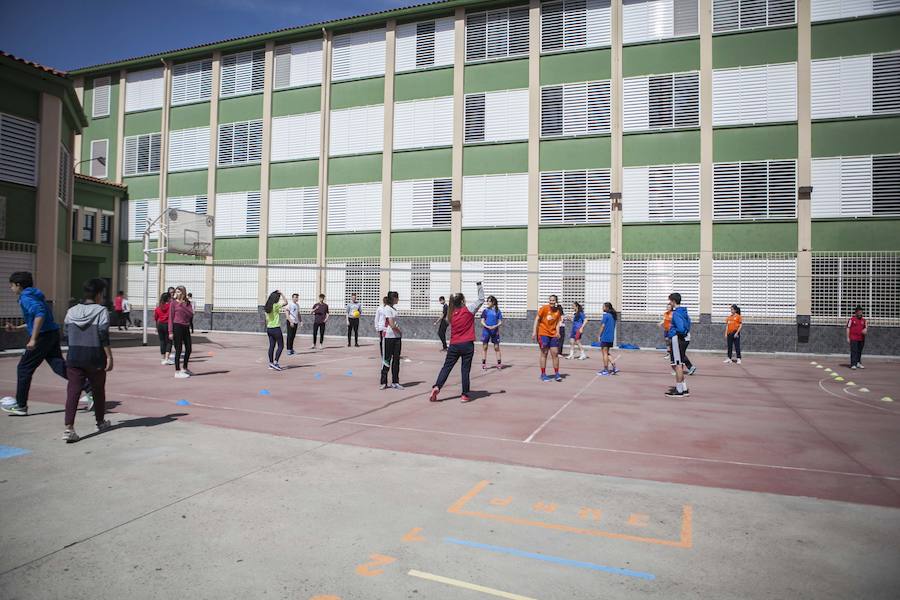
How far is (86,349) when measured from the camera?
21.9ft

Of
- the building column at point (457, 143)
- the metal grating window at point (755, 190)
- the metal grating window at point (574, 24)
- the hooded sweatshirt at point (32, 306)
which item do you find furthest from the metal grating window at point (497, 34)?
the hooded sweatshirt at point (32, 306)

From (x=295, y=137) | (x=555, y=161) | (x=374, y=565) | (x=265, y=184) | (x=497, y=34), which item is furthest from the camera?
(x=265, y=184)

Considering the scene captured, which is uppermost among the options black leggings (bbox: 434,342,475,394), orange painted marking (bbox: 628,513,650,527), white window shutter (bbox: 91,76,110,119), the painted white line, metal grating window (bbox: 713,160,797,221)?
white window shutter (bbox: 91,76,110,119)

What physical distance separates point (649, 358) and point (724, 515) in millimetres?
15401

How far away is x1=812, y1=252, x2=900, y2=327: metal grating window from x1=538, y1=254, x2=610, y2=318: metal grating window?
7.86 metres

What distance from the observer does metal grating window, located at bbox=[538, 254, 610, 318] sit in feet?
78.8

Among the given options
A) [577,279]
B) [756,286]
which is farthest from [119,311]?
[756,286]

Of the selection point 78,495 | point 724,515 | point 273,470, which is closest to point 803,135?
point 724,515

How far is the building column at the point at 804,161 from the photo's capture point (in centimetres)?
2164

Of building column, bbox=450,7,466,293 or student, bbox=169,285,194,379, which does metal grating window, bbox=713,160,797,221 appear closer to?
building column, bbox=450,7,466,293

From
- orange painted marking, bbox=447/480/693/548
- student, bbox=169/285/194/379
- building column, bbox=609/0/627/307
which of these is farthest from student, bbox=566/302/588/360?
orange painted marking, bbox=447/480/693/548

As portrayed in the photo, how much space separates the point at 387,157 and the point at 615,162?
35.7 feet

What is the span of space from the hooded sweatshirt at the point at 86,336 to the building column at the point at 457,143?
778 inches

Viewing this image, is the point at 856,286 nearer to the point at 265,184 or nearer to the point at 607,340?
the point at 607,340
